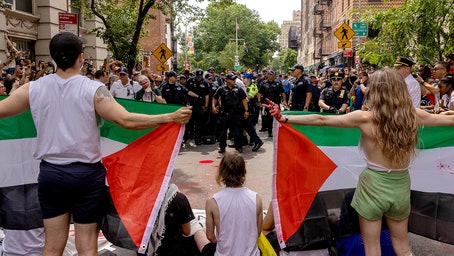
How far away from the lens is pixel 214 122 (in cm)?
1232

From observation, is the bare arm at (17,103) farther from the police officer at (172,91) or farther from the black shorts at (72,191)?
the police officer at (172,91)

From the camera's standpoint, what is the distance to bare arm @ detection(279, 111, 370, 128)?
3195 millimetres

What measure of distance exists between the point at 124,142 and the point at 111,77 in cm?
707

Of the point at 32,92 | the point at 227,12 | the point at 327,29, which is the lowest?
the point at 32,92

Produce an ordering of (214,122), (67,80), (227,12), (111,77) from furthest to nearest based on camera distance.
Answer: (227,12), (214,122), (111,77), (67,80)

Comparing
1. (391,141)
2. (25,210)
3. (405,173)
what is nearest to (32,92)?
(25,210)

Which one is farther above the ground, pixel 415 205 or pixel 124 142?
pixel 124 142

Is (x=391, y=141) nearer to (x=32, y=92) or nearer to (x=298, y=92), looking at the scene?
(x=32, y=92)

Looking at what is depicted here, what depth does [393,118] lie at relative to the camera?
10.1ft

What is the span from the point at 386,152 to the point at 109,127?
233 centimetres

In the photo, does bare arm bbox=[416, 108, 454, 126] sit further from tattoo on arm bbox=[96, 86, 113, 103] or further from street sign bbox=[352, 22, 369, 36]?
street sign bbox=[352, 22, 369, 36]

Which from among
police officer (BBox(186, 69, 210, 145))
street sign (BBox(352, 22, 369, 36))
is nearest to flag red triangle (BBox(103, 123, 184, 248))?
police officer (BBox(186, 69, 210, 145))

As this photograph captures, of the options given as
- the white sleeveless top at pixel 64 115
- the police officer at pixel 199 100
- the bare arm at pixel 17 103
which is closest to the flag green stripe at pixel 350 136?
the white sleeveless top at pixel 64 115

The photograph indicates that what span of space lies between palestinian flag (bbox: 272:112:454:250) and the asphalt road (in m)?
0.97
